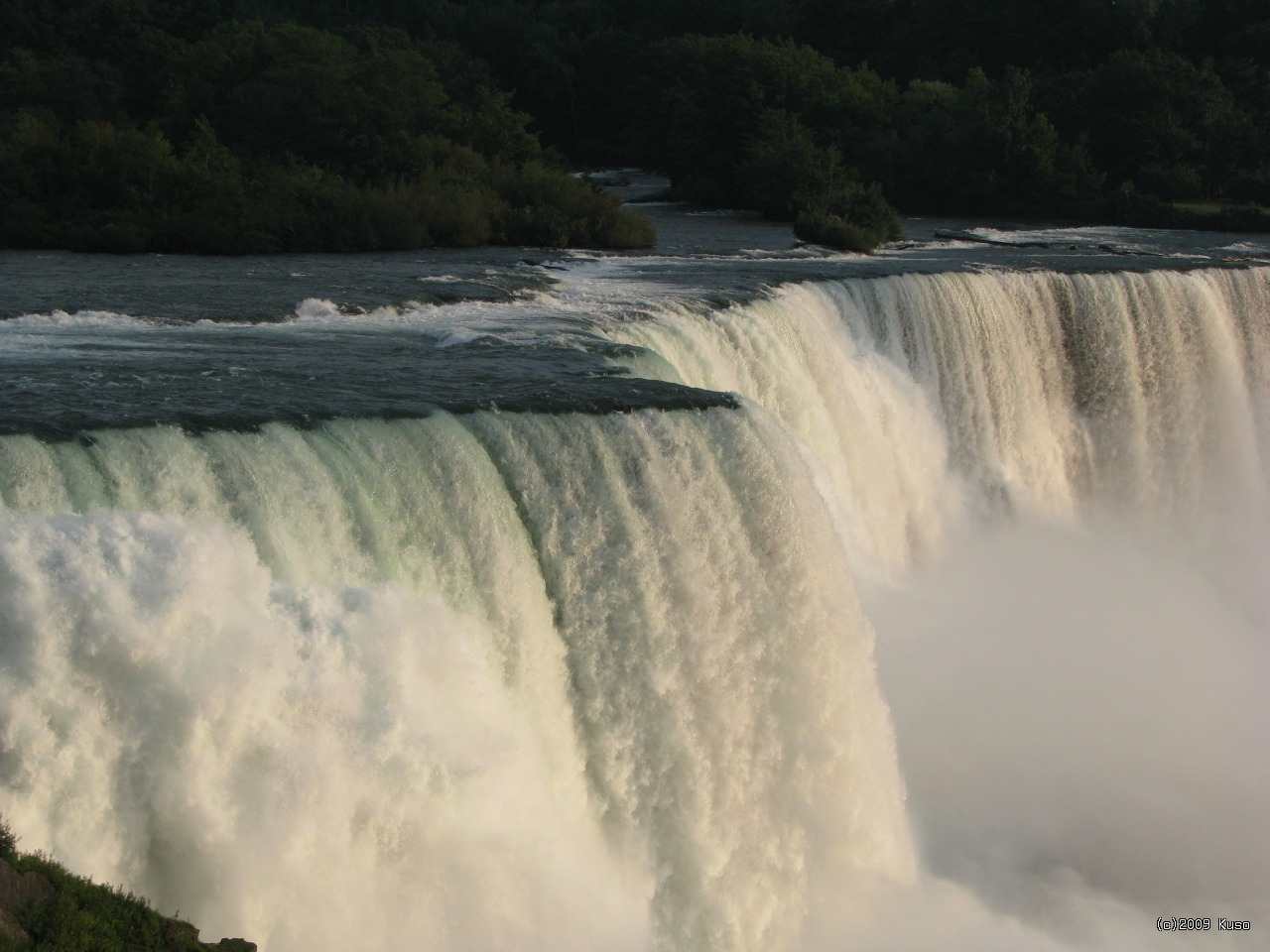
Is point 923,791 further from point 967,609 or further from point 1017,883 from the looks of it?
point 967,609

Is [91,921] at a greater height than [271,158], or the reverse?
[271,158]

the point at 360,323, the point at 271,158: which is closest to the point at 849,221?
the point at 271,158

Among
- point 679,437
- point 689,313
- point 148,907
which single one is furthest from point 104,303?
point 148,907
